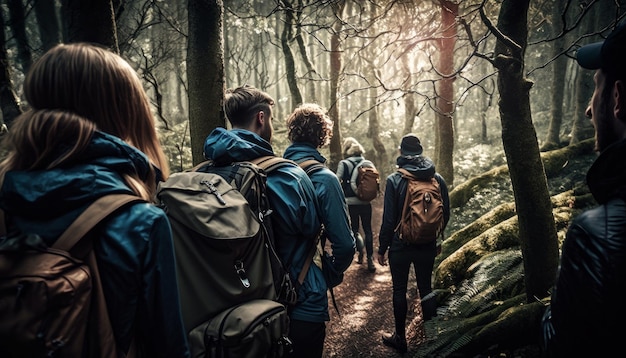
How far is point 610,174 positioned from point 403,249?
329 centimetres

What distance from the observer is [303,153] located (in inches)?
121

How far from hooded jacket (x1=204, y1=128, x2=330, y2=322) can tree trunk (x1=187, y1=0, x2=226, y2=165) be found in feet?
4.81

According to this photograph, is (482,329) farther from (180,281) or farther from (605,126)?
(180,281)

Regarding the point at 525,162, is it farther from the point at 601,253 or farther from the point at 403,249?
the point at 601,253

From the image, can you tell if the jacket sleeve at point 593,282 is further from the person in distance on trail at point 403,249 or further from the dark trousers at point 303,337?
the person in distance on trail at point 403,249

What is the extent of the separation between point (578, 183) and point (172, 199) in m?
8.91

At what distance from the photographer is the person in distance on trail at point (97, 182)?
1.22 meters

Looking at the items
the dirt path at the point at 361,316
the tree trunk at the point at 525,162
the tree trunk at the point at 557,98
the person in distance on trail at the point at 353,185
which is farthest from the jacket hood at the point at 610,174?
the tree trunk at the point at 557,98

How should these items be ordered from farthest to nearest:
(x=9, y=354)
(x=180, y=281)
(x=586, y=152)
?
(x=586, y=152)
(x=180, y=281)
(x=9, y=354)

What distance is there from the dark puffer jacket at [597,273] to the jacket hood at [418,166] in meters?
3.07

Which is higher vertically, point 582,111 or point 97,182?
point 582,111

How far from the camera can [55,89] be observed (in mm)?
1367

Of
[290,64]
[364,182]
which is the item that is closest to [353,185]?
[364,182]

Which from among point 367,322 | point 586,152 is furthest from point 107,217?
point 586,152
